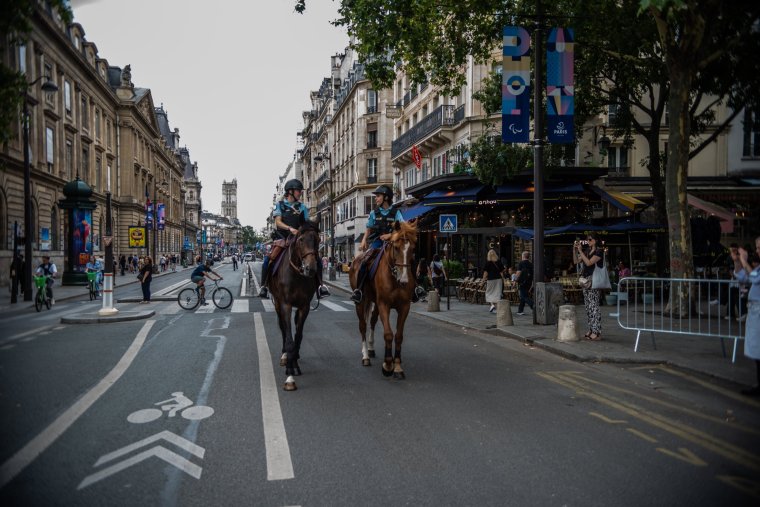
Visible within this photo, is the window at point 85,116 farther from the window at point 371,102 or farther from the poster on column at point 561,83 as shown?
the poster on column at point 561,83

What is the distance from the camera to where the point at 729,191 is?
30125mm

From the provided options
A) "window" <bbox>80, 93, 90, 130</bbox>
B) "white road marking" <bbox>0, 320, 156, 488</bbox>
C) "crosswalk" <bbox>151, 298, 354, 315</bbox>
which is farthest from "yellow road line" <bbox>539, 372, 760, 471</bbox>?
"window" <bbox>80, 93, 90, 130</bbox>

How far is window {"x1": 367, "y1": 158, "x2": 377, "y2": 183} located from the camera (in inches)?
2062

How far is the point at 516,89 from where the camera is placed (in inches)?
483

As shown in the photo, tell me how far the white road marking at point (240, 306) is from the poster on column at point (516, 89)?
395 inches

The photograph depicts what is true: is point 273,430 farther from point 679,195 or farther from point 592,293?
point 679,195

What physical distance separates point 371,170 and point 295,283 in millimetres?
46270

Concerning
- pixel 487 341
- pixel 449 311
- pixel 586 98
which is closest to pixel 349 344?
pixel 487 341

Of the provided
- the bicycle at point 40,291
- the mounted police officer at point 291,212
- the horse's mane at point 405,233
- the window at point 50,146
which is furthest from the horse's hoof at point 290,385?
the window at point 50,146

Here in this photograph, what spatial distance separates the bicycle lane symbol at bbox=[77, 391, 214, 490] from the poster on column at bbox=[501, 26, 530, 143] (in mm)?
9416

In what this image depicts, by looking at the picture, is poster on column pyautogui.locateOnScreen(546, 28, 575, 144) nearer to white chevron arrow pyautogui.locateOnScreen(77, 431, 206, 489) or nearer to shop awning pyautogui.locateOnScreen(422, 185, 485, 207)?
white chevron arrow pyautogui.locateOnScreen(77, 431, 206, 489)

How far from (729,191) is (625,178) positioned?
18.6 feet

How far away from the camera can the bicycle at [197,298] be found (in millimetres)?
17967

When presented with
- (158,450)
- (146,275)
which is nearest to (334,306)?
(146,275)
